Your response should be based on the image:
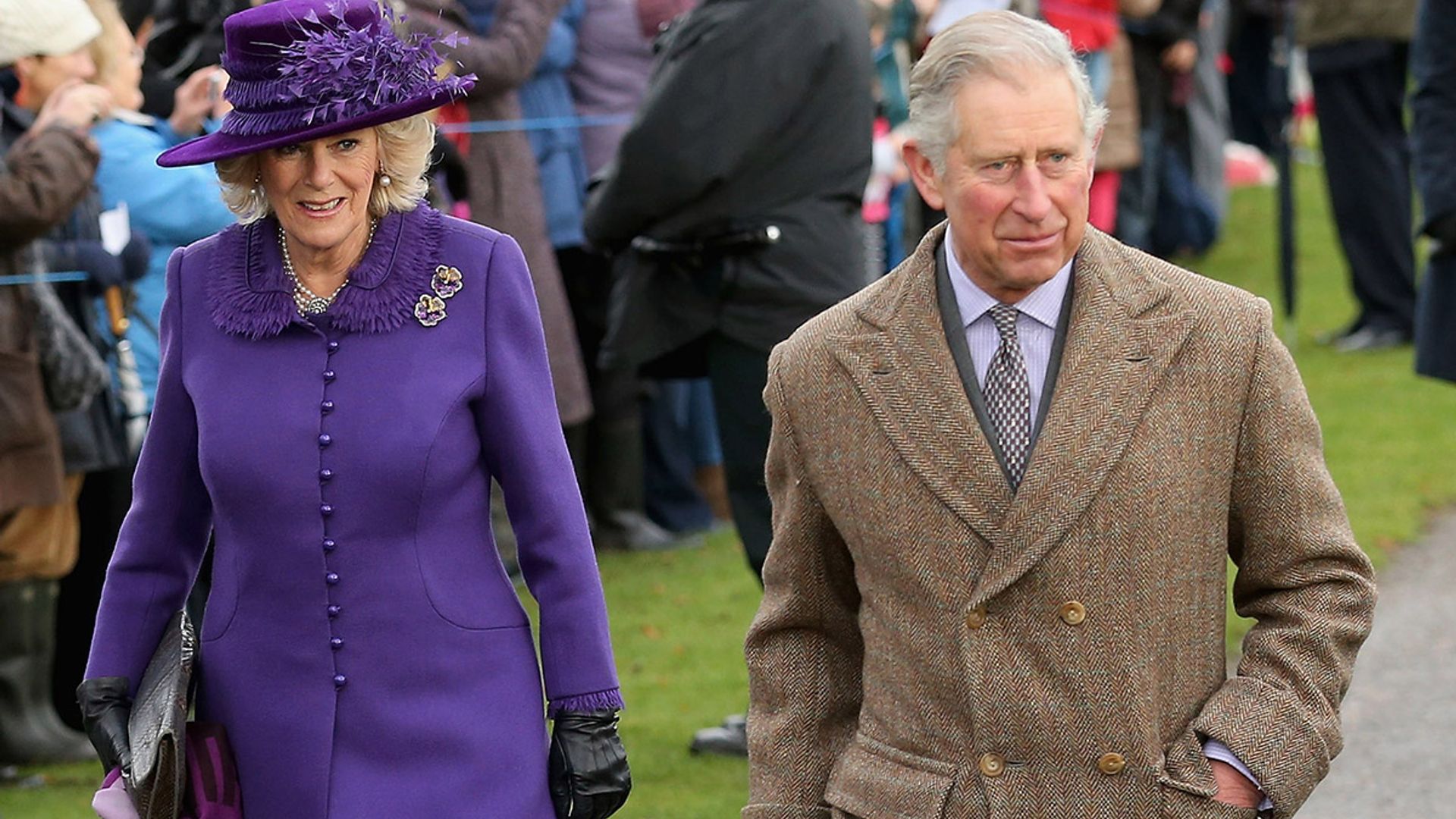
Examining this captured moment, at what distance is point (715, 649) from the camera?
7.80 meters

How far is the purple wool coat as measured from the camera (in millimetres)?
3766

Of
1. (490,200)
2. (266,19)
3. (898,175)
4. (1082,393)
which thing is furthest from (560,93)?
(1082,393)

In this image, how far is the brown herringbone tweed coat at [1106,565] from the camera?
10.7 ft

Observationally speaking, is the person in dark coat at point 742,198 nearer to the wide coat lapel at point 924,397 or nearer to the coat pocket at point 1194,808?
the wide coat lapel at point 924,397

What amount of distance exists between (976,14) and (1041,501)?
2.40 ft

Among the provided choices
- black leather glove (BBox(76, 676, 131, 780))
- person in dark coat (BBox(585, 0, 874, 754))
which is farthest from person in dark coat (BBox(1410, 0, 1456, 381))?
black leather glove (BBox(76, 676, 131, 780))

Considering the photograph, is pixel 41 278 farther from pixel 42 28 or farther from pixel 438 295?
pixel 438 295

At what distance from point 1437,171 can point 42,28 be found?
151 inches

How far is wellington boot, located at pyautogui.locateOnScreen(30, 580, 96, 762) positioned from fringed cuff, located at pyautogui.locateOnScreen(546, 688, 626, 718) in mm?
3381

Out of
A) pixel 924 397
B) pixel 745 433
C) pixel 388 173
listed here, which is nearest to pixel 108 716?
pixel 388 173

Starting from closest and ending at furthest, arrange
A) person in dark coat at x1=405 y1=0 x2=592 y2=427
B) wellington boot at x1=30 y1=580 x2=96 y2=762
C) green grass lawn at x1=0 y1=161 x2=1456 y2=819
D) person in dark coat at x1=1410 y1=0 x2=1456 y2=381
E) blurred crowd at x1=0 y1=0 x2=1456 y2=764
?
person in dark coat at x1=1410 y1=0 x2=1456 y2=381 → blurred crowd at x1=0 y1=0 x2=1456 y2=764 → green grass lawn at x1=0 y1=161 x2=1456 y2=819 → wellington boot at x1=30 y1=580 x2=96 y2=762 → person in dark coat at x1=405 y1=0 x2=592 y2=427

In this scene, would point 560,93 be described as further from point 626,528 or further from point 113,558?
point 113,558

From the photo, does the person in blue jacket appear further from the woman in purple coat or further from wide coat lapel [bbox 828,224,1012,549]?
wide coat lapel [bbox 828,224,1012,549]

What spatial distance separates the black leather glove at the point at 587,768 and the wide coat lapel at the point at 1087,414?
0.82 m
